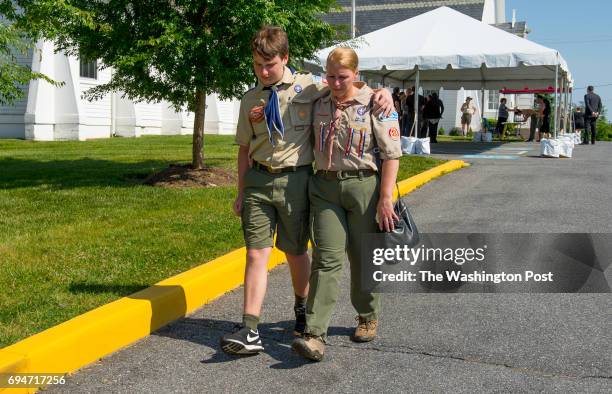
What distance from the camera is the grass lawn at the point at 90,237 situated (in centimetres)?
467

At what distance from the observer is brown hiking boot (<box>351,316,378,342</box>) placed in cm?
421

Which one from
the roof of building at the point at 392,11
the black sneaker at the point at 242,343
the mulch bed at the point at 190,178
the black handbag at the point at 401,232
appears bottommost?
the black sneaker at the point at 242,343

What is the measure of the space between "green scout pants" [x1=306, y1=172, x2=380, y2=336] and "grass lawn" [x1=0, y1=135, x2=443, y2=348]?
5.09ft

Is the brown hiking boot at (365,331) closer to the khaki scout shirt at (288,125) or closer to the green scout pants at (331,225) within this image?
the green scout pants at (331,225)

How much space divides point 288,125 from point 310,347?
125 centimetres

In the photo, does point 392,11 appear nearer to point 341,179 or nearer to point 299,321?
point 299,321

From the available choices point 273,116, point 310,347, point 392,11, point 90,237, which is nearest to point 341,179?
point 273,116

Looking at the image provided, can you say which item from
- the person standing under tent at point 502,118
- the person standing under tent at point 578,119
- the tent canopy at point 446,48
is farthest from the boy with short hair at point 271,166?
the person standing under tent at point 578,119

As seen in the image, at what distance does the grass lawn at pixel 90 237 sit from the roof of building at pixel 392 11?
28.8 m

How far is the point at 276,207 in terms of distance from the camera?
13.3 ft

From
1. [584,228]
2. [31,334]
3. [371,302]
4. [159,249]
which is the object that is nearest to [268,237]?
[371,302]

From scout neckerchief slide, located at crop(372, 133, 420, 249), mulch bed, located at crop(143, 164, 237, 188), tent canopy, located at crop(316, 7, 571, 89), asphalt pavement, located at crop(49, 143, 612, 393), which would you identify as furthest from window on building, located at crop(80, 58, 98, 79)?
scout neckerchief slide, located at crop(372, 133, 420, 249)

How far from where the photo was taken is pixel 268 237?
4090 mm

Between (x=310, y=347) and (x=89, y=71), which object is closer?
(x=310, y=347)
